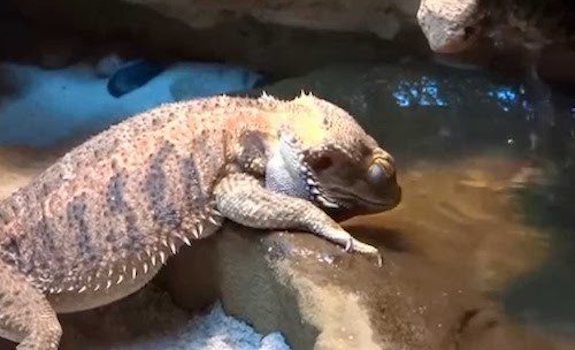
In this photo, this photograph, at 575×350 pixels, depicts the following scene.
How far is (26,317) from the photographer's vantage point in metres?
2.25

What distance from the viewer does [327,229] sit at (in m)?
2.22

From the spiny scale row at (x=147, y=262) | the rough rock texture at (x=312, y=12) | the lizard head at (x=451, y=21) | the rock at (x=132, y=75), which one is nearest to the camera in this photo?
the lizard head at (x=451, y=21)

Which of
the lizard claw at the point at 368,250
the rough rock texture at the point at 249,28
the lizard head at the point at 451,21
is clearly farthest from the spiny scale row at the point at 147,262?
the rough rock texture at the point at 249,28

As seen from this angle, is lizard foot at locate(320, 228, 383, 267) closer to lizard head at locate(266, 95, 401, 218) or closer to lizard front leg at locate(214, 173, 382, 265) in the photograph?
lizard front leg at locate(214, 173, 382, 265)

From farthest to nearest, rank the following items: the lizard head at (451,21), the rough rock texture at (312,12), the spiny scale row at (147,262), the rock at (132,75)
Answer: the rock at (132,75) → the rough rock texture at (312,12) → the spiny scale row at (147,262) → the lizard head at (451,21)

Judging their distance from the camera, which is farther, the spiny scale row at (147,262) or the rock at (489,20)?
the spiny scale row at (147,262)

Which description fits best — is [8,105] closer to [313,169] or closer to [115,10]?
[115,10]

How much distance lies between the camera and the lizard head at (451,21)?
2.20 metres

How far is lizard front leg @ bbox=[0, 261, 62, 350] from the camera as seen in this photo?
2.23 metres

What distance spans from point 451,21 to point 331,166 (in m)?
0.40

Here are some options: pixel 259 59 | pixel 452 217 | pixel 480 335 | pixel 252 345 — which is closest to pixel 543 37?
pixel 452 217

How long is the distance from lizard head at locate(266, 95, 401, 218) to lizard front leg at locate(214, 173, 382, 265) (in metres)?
0.05

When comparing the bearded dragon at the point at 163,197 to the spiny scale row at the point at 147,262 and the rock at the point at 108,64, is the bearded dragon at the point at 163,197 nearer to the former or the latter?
the spiny scale row at the point at 147,262

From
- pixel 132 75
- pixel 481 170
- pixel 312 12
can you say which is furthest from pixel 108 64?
pixel 481 170
